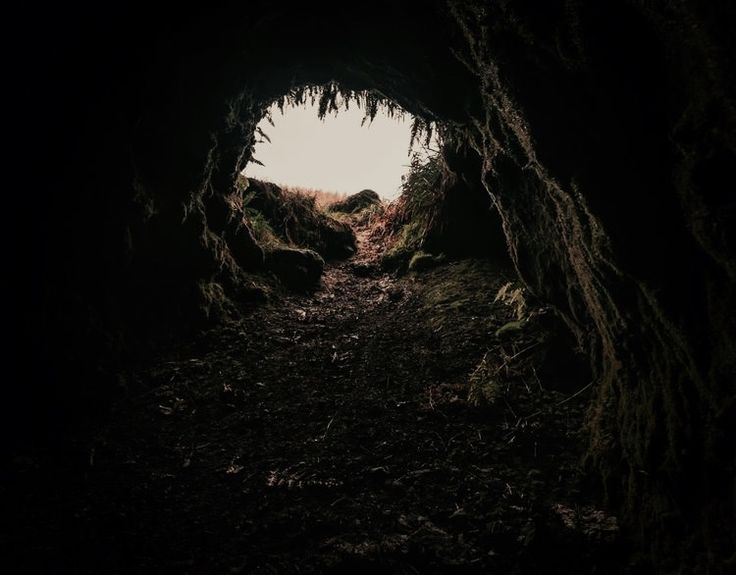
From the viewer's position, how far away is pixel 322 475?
3598 mm

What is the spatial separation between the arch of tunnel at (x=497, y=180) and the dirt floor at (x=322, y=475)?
0.44 meters

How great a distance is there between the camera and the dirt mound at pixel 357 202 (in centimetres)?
1256

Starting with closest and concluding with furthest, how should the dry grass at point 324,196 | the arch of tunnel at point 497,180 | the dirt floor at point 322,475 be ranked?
the arch of tunnel at point 497,180, the dirt floor at point 322,475, the dry grass at point 324,196

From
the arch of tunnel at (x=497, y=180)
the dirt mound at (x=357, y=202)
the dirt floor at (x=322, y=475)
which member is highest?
the dirt mound at (x=357, y=202)

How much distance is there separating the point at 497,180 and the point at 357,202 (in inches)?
324

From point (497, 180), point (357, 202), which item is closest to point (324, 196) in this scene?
point (357, 202)

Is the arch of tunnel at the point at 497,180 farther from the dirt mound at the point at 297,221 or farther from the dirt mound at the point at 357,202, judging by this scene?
the dirt mound at the point at 357,202

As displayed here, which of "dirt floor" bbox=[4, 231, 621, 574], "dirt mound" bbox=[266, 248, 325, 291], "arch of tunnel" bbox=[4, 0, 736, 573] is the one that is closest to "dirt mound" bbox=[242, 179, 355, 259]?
"dirt mound" bbox=[266, 248, 325, 291]

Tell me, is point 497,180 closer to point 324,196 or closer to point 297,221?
point 297,221

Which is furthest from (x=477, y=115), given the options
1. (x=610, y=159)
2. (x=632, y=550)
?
(x=632, y=550)

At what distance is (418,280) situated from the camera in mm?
7840

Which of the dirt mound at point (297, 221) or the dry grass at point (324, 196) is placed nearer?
the dirt mound at point (297, 221)

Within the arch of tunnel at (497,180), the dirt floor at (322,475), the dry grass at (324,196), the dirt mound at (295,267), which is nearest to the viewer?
the arch of tunnel at (497,180)

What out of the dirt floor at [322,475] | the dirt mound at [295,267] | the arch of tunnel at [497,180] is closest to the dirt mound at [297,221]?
the dirt mound at [295,267]
